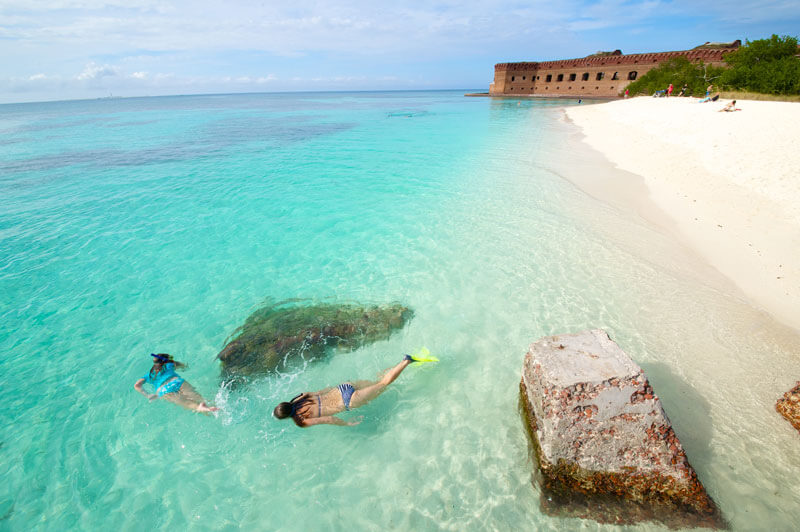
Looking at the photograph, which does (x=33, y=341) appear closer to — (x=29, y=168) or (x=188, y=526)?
(x=188, y=526)

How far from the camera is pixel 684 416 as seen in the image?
4137 millimetres

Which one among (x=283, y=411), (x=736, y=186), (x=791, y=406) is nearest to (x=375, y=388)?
(x=283, y=411)

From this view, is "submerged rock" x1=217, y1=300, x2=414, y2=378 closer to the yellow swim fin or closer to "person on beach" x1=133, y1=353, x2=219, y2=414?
"person on beach" x1=133, y1=353, x2=219, y2=414

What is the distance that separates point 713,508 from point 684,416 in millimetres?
1153

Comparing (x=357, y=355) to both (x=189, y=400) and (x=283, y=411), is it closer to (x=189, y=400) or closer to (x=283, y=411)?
(x=283, y=411)

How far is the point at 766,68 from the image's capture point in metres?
26.7

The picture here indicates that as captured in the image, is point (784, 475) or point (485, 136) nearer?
point (784, 475)

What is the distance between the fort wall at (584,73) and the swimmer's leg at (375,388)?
63.7 meters

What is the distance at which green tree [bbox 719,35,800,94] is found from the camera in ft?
80.3

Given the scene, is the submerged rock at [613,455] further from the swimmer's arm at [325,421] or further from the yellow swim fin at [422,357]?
the swimmer's arm at [325,421]

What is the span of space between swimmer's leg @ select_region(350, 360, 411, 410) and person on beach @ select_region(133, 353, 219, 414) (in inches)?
78.7

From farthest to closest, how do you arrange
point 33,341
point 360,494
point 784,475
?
point 33,341 → point 360,494 → point 784,475

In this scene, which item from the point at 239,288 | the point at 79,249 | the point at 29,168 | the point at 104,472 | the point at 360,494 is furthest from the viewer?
the point at 29,168

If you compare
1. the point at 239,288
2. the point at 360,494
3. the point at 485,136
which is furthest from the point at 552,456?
the point at 485,136
